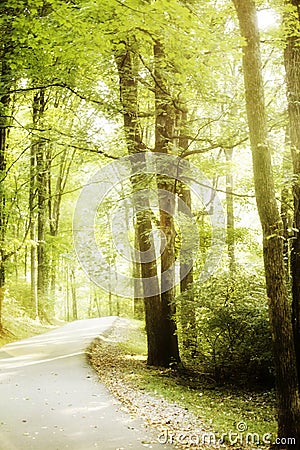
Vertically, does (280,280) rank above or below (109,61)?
below

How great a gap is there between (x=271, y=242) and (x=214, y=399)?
510cm

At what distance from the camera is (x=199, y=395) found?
402 inches

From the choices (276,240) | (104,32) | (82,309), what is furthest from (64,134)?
(82,309)

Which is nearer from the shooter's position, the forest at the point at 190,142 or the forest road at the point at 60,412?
the forest road at the point at 60,412

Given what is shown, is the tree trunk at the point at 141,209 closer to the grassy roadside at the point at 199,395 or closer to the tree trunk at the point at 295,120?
the grassy roadside at the point at 199,395

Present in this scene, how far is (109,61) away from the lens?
12.4 metres

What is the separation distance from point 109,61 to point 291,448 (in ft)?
33.5

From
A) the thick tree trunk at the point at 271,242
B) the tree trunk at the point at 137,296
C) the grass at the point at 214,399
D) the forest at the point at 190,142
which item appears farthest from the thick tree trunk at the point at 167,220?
the tree trunk at the point at 137,296

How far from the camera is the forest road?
6.04 metres

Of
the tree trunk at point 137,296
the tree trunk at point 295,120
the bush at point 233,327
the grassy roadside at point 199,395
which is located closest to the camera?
the tree trunk at point 295,120

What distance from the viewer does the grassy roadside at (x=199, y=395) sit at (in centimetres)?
768

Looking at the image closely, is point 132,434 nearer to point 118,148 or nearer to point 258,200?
point 258,200

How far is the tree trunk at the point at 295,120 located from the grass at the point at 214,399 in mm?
1495

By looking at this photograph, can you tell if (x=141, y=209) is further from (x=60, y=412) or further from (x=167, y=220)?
(x=60, y=412)
